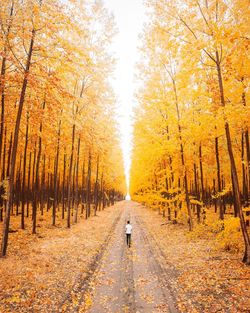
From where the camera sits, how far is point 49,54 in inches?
474

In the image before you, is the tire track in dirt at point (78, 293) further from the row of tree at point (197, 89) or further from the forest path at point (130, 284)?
the row of tree at point (197, 89)

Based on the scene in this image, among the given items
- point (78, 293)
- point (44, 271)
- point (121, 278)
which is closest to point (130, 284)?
point (121, 278)

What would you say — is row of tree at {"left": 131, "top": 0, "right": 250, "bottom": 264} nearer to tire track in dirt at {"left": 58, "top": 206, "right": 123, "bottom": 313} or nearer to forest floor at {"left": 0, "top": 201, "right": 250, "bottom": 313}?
forest floor at {"left": 0, "top": 201, "right": 250, "bottom": 313}

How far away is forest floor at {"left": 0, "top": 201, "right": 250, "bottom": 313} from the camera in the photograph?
24.2 ft

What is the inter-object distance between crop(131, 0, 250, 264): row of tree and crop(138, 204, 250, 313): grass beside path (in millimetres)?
1631

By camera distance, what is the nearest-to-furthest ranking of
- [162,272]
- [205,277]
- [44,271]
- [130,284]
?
[130,284] → [205,277] → [44,271] → [162,272]

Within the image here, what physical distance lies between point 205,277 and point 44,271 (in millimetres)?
6582

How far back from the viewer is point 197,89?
15.8 m

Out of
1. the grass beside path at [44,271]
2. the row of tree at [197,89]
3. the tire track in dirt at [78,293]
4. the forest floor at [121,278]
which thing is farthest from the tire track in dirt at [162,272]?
the row of tree at [197,89]

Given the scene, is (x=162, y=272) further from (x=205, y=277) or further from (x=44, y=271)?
(x=44, y=271)

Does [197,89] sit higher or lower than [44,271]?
higher

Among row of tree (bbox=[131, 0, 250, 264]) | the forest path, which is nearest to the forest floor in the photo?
the forest path

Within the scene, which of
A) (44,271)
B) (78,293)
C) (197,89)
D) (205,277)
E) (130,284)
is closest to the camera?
(78,293)

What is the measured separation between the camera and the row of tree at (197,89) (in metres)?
9.66
